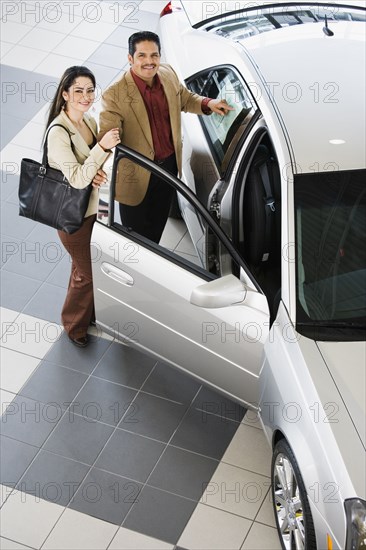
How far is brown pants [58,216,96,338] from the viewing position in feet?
14.7

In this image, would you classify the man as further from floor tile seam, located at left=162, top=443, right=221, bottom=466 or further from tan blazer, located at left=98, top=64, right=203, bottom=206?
floor tile seam, located at left=162, top=443, right=221, bottom=466

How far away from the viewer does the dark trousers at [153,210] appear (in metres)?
4.46

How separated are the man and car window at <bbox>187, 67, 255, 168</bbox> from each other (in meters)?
0.07

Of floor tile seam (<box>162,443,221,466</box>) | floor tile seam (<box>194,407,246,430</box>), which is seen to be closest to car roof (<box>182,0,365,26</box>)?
floor tile seam (<box>194,407,246,430</box>)

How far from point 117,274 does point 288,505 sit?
4.27ft

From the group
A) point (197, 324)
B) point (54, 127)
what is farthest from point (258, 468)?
point (54, 127)

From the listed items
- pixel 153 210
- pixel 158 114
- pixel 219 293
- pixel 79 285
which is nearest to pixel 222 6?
pixel 158 114

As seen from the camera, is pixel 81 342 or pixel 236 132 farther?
pixel 81 342

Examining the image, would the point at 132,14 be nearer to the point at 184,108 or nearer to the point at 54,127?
the point at 184,108

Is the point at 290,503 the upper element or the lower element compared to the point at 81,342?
lower

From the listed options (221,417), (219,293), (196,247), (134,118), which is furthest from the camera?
(221,417)

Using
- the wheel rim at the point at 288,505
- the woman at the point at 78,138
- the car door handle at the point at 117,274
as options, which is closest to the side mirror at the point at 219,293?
the car door handle at the point at 117,274

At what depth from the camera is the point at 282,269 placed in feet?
11.9

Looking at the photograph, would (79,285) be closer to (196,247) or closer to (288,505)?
(196,247)
